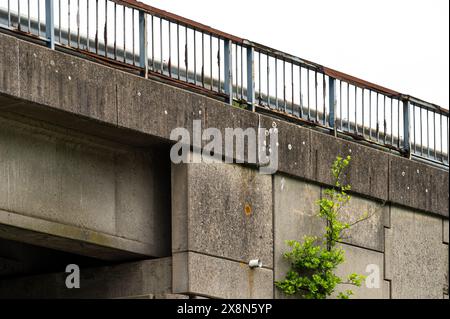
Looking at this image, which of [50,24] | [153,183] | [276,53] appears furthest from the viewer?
[276,53]

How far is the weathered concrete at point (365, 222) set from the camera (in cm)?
1652

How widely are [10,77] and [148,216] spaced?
7.50 feet

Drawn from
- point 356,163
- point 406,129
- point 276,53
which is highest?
point 276,53

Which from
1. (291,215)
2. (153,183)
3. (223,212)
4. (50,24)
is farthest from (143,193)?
(50,24)

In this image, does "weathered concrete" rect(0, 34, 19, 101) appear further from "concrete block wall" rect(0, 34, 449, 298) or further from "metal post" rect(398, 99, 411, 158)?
"metal post" rect(398, 99, 411, 158)

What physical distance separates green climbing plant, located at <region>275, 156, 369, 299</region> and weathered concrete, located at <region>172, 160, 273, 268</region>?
319mm

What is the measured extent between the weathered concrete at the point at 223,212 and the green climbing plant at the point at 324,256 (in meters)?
0.32

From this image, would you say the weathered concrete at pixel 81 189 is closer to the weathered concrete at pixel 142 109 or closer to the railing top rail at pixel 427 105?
the weathered concrete at pixel 142 109

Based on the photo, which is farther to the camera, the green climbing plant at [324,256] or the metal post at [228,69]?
the green climbing plant at [324,256]

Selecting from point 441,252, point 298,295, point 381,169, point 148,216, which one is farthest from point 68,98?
point 441,252

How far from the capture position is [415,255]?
17.3 meters

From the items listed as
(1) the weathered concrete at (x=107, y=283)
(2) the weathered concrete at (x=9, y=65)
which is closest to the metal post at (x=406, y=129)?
(1) the weathered concrete at (x=107, y=283)

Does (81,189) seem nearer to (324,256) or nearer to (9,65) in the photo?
(9,65)

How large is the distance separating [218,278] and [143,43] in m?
2.19
